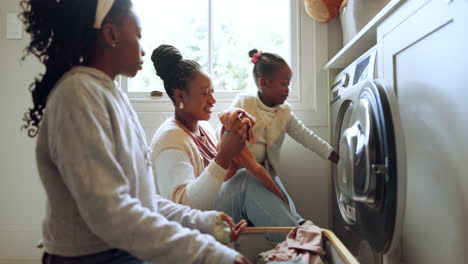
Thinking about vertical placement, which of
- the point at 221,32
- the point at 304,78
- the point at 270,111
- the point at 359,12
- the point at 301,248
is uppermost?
the point at 221,32

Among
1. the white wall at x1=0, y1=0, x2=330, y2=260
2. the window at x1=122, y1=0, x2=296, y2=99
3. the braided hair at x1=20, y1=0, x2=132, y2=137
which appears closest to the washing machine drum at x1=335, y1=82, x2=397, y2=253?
the braided hair at x1=20, y1=0, x2=132, y2=137

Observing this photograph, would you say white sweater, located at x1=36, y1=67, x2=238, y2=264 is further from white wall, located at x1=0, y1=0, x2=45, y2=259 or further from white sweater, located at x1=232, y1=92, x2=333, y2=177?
white wall, located at x1=0, y1=0, x2=45, y2=259

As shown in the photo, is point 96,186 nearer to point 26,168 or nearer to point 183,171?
point 183,171

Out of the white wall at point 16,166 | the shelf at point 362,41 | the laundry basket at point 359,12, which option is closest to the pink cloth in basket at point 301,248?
the shelf at point 362,41

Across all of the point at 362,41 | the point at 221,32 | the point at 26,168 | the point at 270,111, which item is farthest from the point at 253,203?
the point at 26,168

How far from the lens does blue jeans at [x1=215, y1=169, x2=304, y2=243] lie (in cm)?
140

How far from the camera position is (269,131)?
1.73 metres

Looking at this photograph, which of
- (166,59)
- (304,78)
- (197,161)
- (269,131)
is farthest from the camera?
(304,78)

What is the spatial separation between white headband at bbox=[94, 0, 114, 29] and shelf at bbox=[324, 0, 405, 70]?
0.80 m

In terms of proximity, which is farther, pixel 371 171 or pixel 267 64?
pixel 267 64

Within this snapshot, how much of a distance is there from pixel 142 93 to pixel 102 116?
1.58 m

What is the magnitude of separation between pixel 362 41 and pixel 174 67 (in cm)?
78

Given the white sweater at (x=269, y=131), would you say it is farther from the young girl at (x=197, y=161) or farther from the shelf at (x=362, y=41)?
the shelf at (x=362, y=41)

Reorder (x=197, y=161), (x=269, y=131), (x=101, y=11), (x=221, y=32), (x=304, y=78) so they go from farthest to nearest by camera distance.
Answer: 1. (x=221, y=32)
2. (x=304, y=78)
3. (x=269, y=131)
4. (x=197, y=161)
5. (x=101, y=11)
